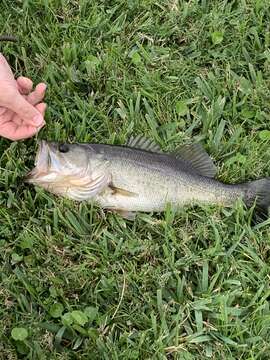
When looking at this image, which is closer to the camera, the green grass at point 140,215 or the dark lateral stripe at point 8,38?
the green grass at point 140,215

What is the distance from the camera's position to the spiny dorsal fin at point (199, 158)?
13.8 ft

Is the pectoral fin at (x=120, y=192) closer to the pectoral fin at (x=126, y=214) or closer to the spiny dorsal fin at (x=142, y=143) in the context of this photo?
the pectoral fin at (x=126, y=214)

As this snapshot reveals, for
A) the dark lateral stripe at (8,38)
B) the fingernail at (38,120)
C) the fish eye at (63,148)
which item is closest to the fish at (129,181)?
the fish eye at (63,148)

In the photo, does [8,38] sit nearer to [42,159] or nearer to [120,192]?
[42,159]

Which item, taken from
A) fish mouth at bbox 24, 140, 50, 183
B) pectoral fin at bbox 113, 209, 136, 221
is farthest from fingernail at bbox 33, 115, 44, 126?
pectoral fin at bbox 113, 209, 136, 221

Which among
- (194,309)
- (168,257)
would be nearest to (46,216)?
(168,257)

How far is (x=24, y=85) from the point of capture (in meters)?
4.29

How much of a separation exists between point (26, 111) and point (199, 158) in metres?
1.11

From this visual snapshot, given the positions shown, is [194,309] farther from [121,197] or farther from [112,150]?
[112,150]

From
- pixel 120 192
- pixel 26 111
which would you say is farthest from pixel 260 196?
pixel 26 111

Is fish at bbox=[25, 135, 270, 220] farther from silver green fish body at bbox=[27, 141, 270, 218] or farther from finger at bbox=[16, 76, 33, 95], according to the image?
finger at bbox=[16, 76, 33, 95]

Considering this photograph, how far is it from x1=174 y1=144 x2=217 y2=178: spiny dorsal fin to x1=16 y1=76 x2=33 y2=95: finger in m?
1.05

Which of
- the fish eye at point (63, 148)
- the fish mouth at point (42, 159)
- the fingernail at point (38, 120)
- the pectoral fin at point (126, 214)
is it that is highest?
the fingernail at point (38, 120)

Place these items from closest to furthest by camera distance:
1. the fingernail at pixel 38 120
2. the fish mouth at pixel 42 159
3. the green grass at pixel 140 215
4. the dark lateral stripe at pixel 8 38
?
the green grass at pixel 140 215 → the fish mouth at pixel 42 159 → the fingernail at pixel 38 120 → the dark lateral stripe at pixel 8 38
